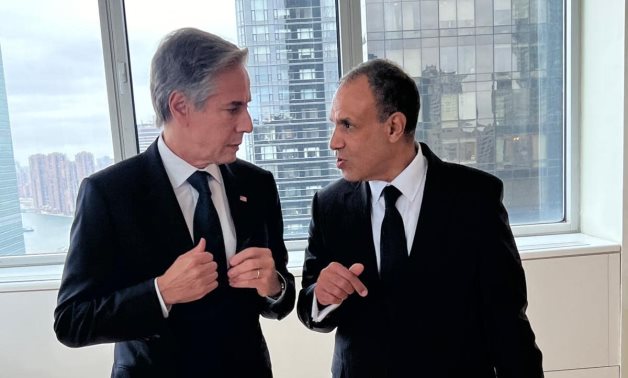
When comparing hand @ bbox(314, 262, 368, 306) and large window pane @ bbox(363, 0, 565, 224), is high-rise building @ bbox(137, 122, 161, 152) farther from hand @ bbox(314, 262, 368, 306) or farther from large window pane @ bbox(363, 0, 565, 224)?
hand @ bbox(314, 262, 368, 306)

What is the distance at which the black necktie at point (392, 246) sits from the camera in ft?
4.06

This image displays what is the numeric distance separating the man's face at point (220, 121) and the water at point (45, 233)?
173cm

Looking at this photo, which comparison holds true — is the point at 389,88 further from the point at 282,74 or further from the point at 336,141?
the point at 282,74

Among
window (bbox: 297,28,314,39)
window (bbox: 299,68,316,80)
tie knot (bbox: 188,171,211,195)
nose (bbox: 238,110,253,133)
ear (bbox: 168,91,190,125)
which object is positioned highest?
window (bbox: 297,28,314,39)

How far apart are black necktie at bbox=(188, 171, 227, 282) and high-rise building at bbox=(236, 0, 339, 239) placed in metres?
1.42

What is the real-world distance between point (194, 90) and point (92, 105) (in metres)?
1.64

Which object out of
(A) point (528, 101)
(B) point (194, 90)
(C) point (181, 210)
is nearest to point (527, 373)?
(C) point (181, 210)

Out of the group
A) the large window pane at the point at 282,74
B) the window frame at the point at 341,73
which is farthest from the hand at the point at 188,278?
the large window pane at the point at 282,74

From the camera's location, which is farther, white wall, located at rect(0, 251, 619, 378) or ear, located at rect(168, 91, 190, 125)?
white wall, located at rect(0, 251, 619, 378)

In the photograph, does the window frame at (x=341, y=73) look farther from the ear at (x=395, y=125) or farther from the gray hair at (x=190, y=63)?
the gray hair at (x=190, y=63)

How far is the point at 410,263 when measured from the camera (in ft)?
4.05

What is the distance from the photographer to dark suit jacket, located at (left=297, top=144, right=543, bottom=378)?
123 cm

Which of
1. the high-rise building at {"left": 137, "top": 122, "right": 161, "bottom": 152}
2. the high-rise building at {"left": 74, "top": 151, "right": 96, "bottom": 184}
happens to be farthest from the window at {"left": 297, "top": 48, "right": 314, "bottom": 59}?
the high-rise building at {"left": 74, "top": 151, "right": 96, "bottom": 184}

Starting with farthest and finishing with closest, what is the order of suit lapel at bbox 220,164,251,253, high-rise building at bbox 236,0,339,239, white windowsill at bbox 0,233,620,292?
high-rise building at bbox 236,0,339,239, white windowsill at bbox 0,233,620,292, suit lapel at bbox 220,164,251,253
